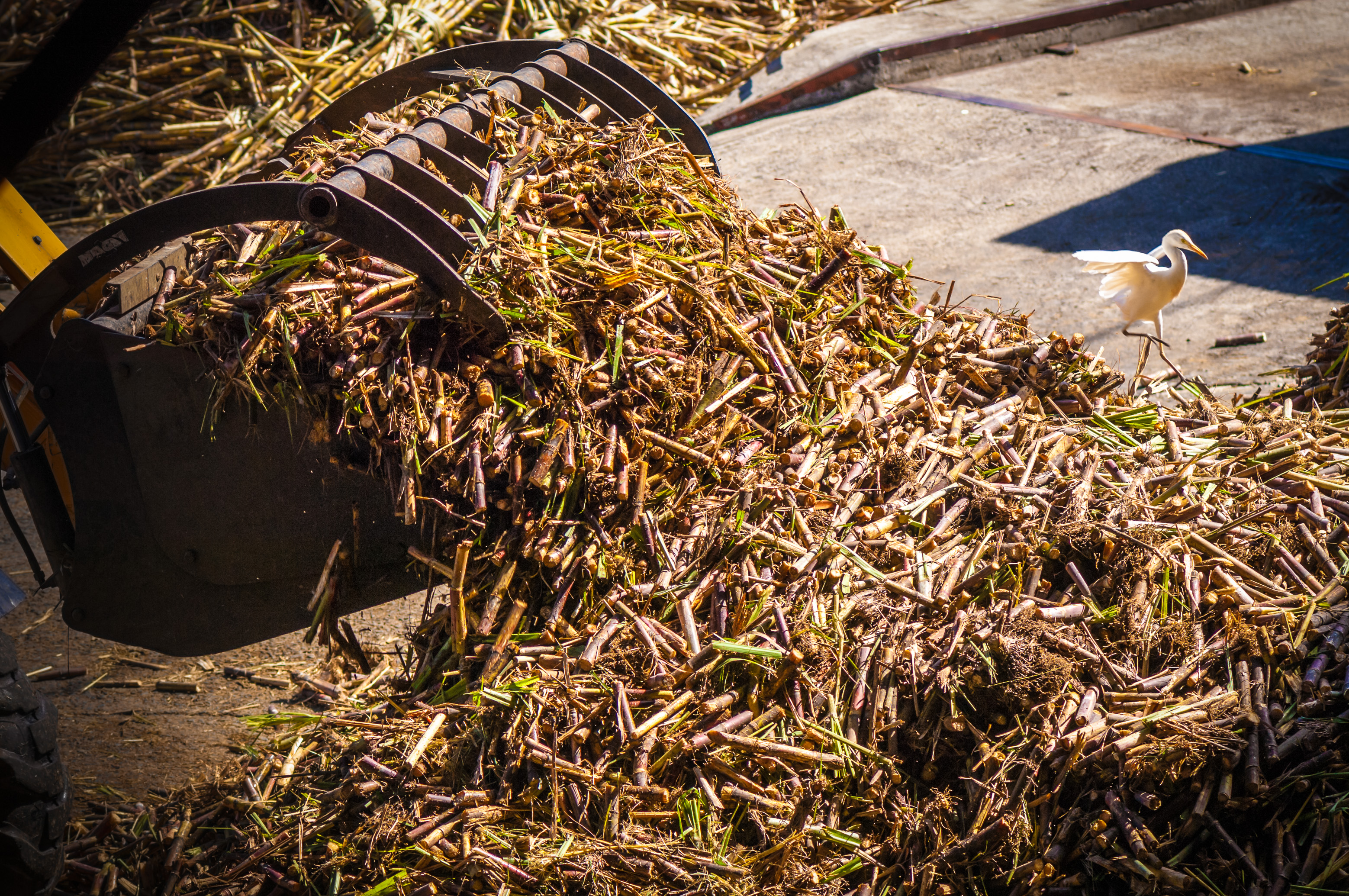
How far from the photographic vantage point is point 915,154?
7156 mm

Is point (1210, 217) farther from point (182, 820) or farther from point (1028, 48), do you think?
point (182, 820)

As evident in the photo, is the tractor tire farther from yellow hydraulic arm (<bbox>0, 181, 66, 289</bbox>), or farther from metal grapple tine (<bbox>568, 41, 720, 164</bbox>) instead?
metal grapple tine (<bbox>568, 41, 720, 164</bbox>)

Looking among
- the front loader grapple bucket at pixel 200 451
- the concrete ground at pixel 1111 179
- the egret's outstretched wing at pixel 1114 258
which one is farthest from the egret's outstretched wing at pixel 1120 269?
the front loader grapple bucket at pixel 200 451

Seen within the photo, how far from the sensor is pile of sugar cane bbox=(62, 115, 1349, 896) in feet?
7.34

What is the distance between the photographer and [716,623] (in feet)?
8.12

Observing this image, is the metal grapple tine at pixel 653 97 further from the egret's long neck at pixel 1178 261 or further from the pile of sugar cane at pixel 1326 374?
the pile of sugar cane at pixel 1326 374

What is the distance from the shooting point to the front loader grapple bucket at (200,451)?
8.20ft

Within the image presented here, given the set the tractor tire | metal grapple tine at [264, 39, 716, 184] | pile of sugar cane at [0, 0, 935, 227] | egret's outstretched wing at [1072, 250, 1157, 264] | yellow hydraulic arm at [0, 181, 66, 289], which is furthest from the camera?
pile of sugar cane at [0, 0, 935, 227]

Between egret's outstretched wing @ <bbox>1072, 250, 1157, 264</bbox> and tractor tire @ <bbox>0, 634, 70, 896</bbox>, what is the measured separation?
340 centimetres

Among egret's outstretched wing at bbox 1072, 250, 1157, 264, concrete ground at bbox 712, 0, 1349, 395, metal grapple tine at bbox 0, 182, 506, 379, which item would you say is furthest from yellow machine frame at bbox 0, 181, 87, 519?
egret's outstretched wing at bbox 1072, 250, 1157, 264

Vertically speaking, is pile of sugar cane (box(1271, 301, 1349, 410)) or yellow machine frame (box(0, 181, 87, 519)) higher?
yellow machine frame (box(0, 181, 87, 519))

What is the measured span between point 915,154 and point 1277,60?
3903 millimetres

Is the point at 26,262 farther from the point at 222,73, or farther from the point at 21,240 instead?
the point at 222,73

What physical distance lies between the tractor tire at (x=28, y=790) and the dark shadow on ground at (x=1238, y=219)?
5.34m
